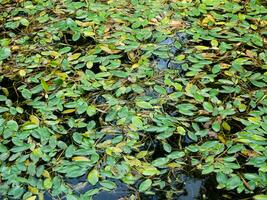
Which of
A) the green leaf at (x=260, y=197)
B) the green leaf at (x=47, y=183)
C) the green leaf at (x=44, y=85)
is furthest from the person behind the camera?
the green leaf at (x=44, y=85)

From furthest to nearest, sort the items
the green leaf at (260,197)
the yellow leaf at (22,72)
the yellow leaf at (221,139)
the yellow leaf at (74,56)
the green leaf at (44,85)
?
1. the yellow leaf at (74,56)
2. the yellow leaf at (22,72)
3. the green leaf at (44,85)
4. the yellow leaf at (221,139)
5. the green leaf at (260,197)

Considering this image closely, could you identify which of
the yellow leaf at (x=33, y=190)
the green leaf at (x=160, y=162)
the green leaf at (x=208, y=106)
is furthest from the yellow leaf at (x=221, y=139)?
the yellow leaf at (x=33, y=190)

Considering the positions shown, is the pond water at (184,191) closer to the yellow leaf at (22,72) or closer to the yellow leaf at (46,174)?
the yellow leaf at (46,174)

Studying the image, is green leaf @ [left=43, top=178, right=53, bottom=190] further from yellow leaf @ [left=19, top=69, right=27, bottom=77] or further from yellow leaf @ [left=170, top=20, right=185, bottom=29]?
yellow leaf @ [left=170, top=20, right=185, bottom=29]

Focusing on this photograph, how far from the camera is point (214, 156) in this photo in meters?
2.04

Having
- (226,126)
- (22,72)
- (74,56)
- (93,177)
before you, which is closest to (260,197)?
(226,126)

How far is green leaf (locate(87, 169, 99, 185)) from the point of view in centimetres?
196

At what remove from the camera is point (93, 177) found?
198 cm

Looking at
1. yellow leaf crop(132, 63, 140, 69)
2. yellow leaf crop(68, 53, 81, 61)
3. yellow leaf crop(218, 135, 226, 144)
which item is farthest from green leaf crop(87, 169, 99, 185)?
yellow leaf crop(68, 53, 81, 61)

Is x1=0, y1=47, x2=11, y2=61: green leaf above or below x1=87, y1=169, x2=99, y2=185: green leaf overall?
above

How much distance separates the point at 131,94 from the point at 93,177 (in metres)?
0.63

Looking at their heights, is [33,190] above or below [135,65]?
below

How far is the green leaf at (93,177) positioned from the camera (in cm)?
196

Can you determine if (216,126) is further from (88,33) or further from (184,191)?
(88,33)
